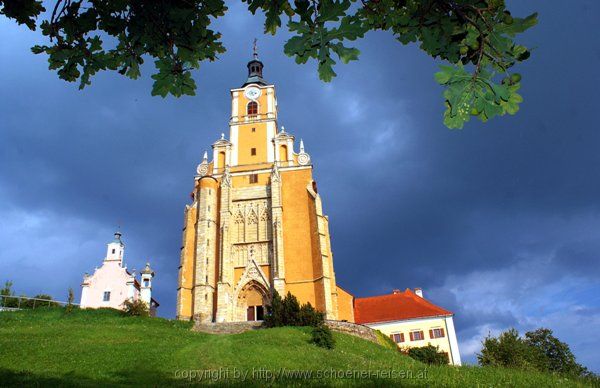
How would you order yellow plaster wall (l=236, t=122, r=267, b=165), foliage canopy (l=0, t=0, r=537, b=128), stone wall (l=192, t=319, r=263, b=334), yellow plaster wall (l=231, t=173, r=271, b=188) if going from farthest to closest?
yellow plaster wall (l=236, t=122, r=267, b=165), yellow plaster wall (l=231, t=173, r=271, b=188), stone wall (l=192, t=319, r=263, b=334), foliage canopy (l=0, t=0, r=537, b=128)

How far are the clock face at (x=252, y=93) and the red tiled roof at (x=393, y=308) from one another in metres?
24.8

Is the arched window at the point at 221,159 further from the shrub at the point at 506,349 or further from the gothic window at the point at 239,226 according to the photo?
the shrub at the point at 506,349

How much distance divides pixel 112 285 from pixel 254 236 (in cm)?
1912

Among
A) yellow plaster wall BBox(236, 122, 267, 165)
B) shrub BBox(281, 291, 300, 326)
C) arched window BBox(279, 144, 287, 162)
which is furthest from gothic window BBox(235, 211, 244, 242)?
shrub BBox(281, 291, 300, 326)

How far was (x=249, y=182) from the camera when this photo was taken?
135 feet

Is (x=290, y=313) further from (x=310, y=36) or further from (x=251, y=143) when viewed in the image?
(x=310, y=36)

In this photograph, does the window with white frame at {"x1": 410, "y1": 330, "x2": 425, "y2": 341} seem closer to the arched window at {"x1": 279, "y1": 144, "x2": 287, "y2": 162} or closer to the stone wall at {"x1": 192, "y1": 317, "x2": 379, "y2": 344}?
the stone wall at {"x1": 192, "y1": 317, "x2": 379, "y2": 344}

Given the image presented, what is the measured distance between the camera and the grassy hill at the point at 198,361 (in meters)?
11.8

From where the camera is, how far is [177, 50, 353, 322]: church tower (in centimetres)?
3550

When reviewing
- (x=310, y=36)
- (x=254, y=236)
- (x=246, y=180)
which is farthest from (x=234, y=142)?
(x=310, y=36)

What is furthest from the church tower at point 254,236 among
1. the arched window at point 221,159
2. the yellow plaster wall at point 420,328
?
the yellow plaster wall at point 420,328

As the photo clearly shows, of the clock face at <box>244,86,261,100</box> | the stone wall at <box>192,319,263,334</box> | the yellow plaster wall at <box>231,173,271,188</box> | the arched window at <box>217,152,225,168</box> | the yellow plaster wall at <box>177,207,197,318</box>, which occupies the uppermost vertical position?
the clock face at <box>244,86,261,100</box>

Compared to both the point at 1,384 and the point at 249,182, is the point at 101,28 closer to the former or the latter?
the point at 1,384

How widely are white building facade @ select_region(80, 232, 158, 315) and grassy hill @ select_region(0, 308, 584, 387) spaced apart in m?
18.3
